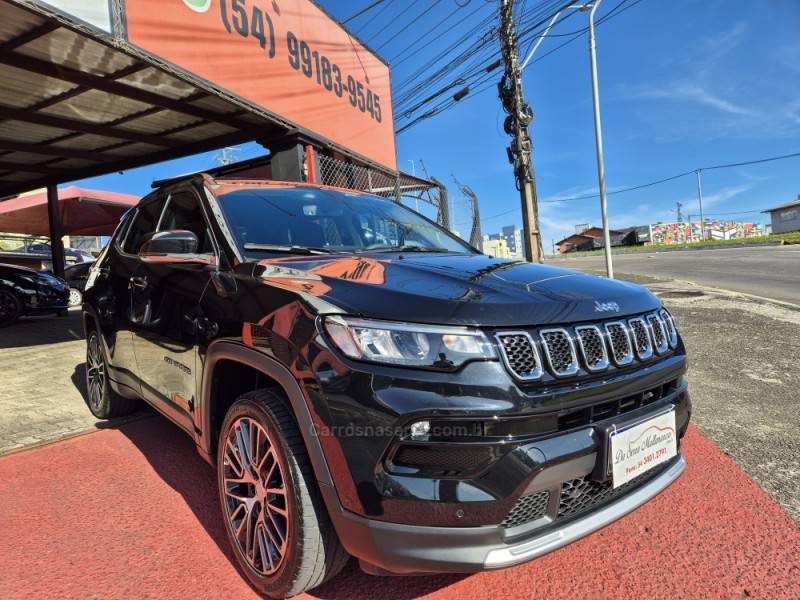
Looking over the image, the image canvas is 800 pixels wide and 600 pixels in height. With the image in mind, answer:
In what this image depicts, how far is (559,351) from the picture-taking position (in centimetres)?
158

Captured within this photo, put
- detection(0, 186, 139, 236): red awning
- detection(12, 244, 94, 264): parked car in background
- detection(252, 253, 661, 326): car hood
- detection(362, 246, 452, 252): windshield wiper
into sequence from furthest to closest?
detection(12, 244, 94, 264): parked car in background
detection(0, 186, 139, 236): red awning
detection(362, 246, 452, 252): windshield wiper
detection(252, 253, 661, 326): car hood

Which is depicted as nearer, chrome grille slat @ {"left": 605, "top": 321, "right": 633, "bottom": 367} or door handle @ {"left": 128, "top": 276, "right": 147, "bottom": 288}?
chrome grille slat @ {"left": 605, "top": 321, "right": 633, "bottom": 367}

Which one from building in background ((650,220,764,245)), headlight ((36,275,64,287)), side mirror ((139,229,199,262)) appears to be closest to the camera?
side mirror ((139,229,199,262))

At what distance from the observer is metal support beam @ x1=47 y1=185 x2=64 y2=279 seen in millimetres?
10359

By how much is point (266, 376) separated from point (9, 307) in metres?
9.00

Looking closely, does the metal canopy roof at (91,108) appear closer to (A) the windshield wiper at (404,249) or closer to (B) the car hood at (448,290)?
(A) the windshield wiper at (404,249)

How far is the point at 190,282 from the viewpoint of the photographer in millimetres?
2307

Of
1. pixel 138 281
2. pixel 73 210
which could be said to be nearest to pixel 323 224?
pixel 138 281

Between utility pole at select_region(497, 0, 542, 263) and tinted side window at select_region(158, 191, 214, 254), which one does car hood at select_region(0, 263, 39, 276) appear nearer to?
tinted side window at select_region(158, 191, 214, 254)

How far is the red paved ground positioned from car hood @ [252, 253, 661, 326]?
39.9 inches

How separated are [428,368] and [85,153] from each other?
28.8ft

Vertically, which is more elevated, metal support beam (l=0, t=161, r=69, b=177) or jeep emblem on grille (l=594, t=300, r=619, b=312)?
metal support beam (l=0, t=161, r=69, b=177)

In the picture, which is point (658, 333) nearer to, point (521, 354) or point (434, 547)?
point (521, 354)

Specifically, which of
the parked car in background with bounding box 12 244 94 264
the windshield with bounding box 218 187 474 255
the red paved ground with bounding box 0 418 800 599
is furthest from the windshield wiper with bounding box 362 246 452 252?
the parked car in background with bounding box 12 244 94 264
